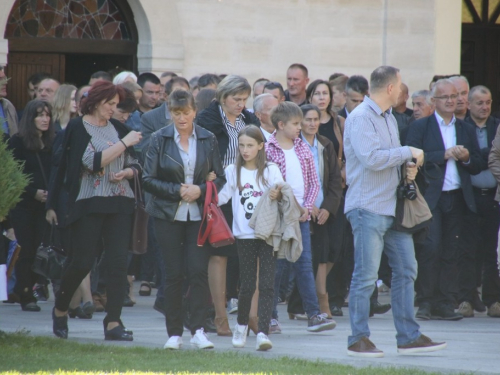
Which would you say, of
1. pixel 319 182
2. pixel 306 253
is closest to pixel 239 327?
pixel 306 253

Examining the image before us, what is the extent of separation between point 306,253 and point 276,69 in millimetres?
6147

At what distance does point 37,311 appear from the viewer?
35.2 ft

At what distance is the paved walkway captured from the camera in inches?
310

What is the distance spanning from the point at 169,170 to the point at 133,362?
1.68 m

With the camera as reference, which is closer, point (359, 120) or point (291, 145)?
point (359, 120)

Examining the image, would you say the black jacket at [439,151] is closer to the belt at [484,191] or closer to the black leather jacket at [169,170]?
the belt at [484,191]

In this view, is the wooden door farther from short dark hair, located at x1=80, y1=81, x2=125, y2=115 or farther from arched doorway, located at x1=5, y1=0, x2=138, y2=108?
short dark hair, located at x1=80, y1=81, x2=125, y2=115

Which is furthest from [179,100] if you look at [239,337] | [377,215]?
[239,337]

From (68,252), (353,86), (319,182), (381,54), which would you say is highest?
(381,54)

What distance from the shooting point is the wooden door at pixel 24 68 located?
1441 cm

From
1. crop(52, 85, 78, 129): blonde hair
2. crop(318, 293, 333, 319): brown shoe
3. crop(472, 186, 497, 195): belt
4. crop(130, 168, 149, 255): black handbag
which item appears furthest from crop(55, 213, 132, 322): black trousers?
crop(472, 186, 497, 195): belt

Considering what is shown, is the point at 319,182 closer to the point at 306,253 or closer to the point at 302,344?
the point at 306,253

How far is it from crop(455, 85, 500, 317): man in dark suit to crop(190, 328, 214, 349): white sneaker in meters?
3.73

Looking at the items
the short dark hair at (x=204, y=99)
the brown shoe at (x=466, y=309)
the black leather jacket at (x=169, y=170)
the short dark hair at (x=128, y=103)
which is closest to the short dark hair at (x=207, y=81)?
the short dark hair at (x=204, y=99)
